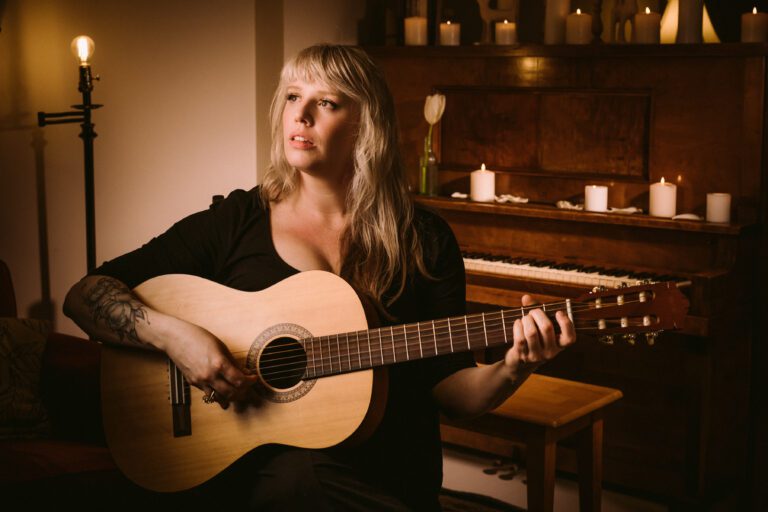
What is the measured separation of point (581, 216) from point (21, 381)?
6.84 ft

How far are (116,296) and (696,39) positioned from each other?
2.55 m

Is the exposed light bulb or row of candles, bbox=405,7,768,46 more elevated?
row of candles, bbox=405,7,768,46

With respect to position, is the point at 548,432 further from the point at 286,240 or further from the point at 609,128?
the point at 609,128

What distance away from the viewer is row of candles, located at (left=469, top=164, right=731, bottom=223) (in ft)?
11.5

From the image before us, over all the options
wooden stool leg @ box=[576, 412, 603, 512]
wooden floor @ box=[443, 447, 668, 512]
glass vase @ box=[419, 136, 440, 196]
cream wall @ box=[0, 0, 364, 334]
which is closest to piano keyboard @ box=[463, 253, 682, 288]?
glass vase @ box=[419, 136, 440, 196]

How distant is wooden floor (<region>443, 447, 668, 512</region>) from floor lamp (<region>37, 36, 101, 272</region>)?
166cm

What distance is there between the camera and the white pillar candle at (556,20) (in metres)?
4.05

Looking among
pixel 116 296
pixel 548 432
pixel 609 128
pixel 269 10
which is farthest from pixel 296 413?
pixel 269 10

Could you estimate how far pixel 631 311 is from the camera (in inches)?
67.5

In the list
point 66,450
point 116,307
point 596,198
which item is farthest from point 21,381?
point 596,198

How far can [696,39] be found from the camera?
3.71 meters

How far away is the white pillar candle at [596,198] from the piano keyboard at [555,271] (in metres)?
0.25

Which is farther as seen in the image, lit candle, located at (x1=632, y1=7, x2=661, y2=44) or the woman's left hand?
lit candle, located at (x1=632, y1=7, x2=661, y2=44)

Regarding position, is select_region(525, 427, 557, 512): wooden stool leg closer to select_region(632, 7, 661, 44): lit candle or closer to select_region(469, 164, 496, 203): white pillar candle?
select_region(469, 164, 496, 203): white pillar candle
